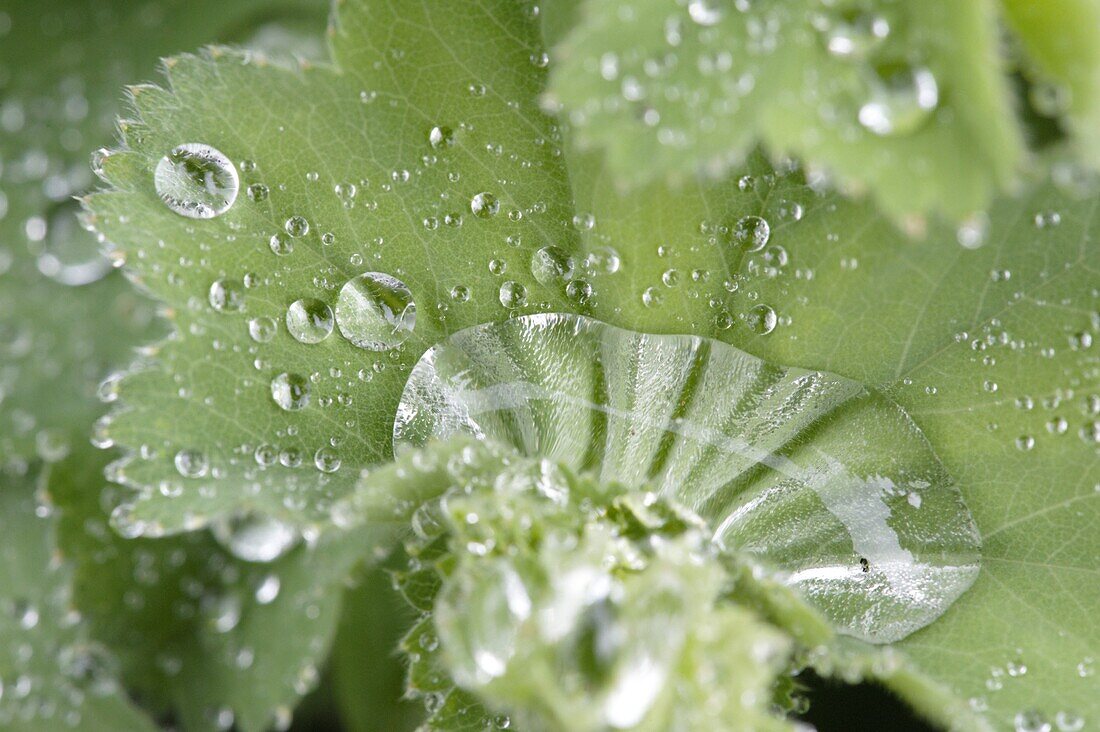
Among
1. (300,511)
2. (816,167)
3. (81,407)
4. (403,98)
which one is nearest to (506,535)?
(300,511)

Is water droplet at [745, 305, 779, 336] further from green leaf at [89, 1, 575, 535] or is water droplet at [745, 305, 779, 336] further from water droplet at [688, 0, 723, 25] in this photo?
water droplet at [688, 0, 723, 25]

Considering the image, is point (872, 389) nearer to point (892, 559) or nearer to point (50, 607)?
point (892, 559)

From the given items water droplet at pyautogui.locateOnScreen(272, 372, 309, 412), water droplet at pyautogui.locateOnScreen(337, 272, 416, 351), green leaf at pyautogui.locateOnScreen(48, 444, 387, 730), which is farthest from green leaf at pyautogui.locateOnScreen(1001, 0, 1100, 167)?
green leaf at pyautogui.locateOnScreen(48, 444, 387, 730)

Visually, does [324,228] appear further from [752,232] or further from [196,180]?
[752,232]

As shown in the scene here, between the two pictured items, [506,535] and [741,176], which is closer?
[506,535]

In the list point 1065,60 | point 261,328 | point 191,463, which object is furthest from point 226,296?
point 1065,60

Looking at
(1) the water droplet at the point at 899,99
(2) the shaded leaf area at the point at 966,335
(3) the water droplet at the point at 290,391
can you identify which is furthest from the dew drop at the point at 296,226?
(1) the water droplet at the point at 899,99
